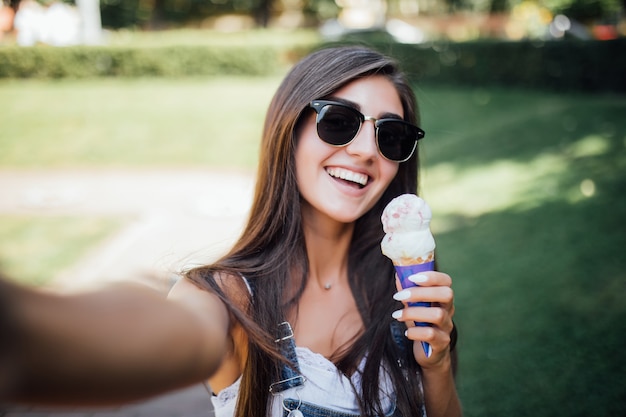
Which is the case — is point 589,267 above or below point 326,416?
below

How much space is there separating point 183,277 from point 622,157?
7773 mm

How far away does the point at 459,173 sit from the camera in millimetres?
8953

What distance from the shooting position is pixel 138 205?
893 cm

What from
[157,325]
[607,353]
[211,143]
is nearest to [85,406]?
[157,325]

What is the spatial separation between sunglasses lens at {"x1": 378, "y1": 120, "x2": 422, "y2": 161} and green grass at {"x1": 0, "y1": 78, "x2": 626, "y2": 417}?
1.65 m

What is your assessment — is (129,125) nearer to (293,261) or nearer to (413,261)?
(293,261)

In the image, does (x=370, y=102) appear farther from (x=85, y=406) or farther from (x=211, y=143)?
(x=211, y=143)

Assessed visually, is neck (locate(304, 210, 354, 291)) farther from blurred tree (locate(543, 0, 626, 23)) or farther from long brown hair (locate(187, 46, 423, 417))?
blurred tree (locate(543, 0, 626, 23))

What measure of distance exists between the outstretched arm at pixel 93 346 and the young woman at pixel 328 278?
16.7 inches

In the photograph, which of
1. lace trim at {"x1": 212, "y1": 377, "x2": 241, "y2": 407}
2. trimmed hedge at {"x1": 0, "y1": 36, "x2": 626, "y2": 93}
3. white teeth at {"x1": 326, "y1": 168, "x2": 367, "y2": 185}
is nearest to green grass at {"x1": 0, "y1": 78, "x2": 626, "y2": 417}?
trimmed hedge at {"x1": 0, "y1": 36, "x2": 626, "y2": 93}

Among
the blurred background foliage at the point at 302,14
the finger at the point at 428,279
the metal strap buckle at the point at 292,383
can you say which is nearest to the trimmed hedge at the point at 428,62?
the finger at the point at 428,279

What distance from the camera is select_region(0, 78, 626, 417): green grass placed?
160 inches

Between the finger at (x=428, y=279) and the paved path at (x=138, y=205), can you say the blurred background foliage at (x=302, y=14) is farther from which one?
the finger at (x=428, y=279)

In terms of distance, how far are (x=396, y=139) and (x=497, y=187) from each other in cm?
630
